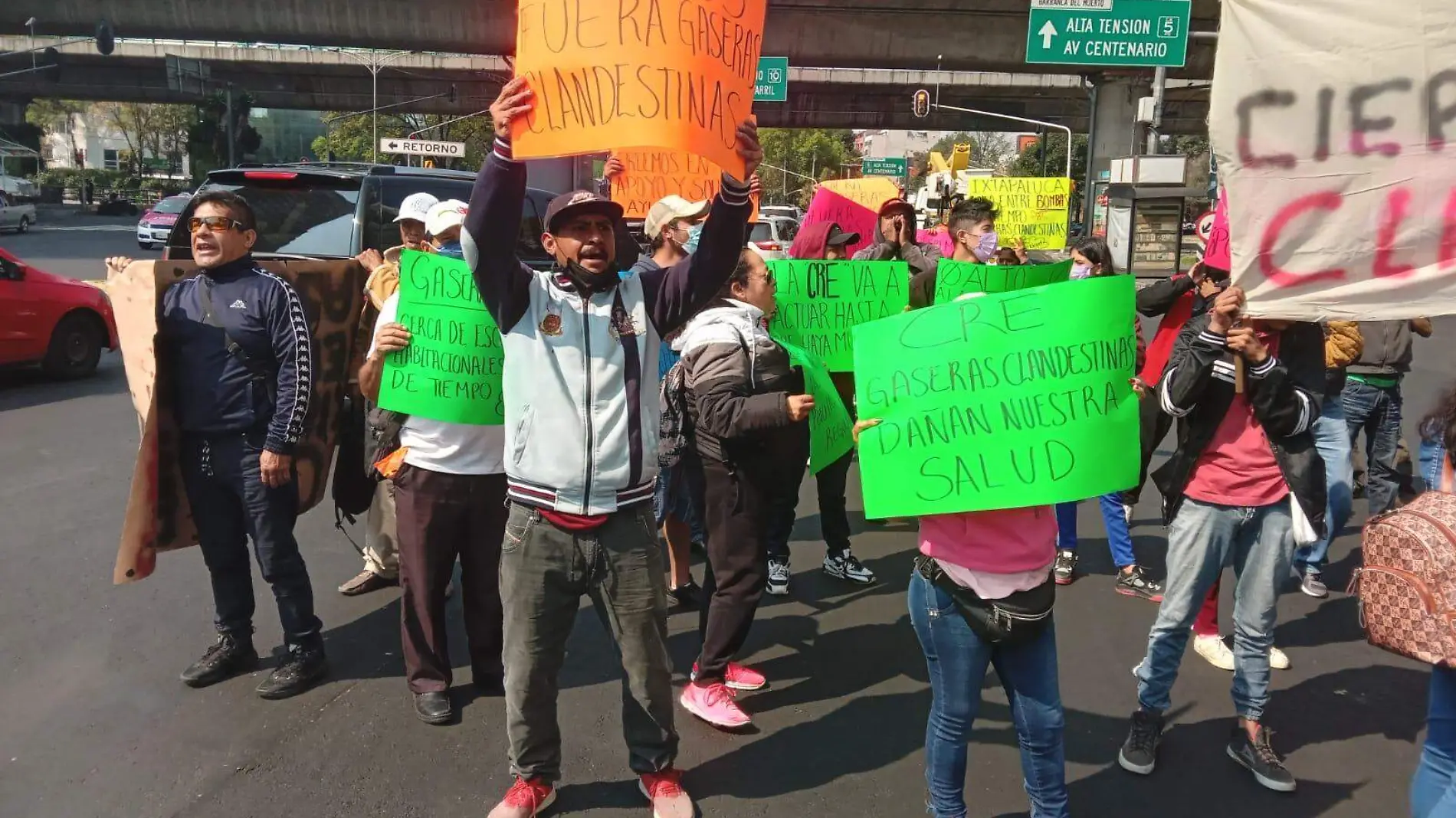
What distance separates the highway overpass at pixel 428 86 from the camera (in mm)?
45844

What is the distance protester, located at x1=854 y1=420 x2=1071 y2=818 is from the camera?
2.80m

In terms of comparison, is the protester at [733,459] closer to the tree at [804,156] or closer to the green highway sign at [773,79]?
the green highway sign at [773,79]

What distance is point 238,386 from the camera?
3.95 m

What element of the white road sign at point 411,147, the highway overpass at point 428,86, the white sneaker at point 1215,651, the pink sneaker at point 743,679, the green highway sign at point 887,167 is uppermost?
the highway overpass at point 428,86

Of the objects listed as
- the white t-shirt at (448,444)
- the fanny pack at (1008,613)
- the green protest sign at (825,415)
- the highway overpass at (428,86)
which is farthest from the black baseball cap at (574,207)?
the highway overpass at (428,86)

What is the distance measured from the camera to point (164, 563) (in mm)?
5516

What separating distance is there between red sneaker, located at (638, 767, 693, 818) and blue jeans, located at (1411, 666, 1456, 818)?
6.74 feet

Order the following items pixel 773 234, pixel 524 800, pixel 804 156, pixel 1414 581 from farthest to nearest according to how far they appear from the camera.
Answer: pixel 804 156, pixel 773 234, pixel 524 800, pixel 1414 581

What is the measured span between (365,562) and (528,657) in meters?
2.62

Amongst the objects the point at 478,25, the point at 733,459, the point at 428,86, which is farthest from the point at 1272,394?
the point at 428,86

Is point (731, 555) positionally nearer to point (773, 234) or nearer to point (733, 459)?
point (733, 459)

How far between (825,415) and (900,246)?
335cm

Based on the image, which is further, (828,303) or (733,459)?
(828,303)

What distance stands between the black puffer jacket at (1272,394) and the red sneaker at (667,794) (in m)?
2.07
